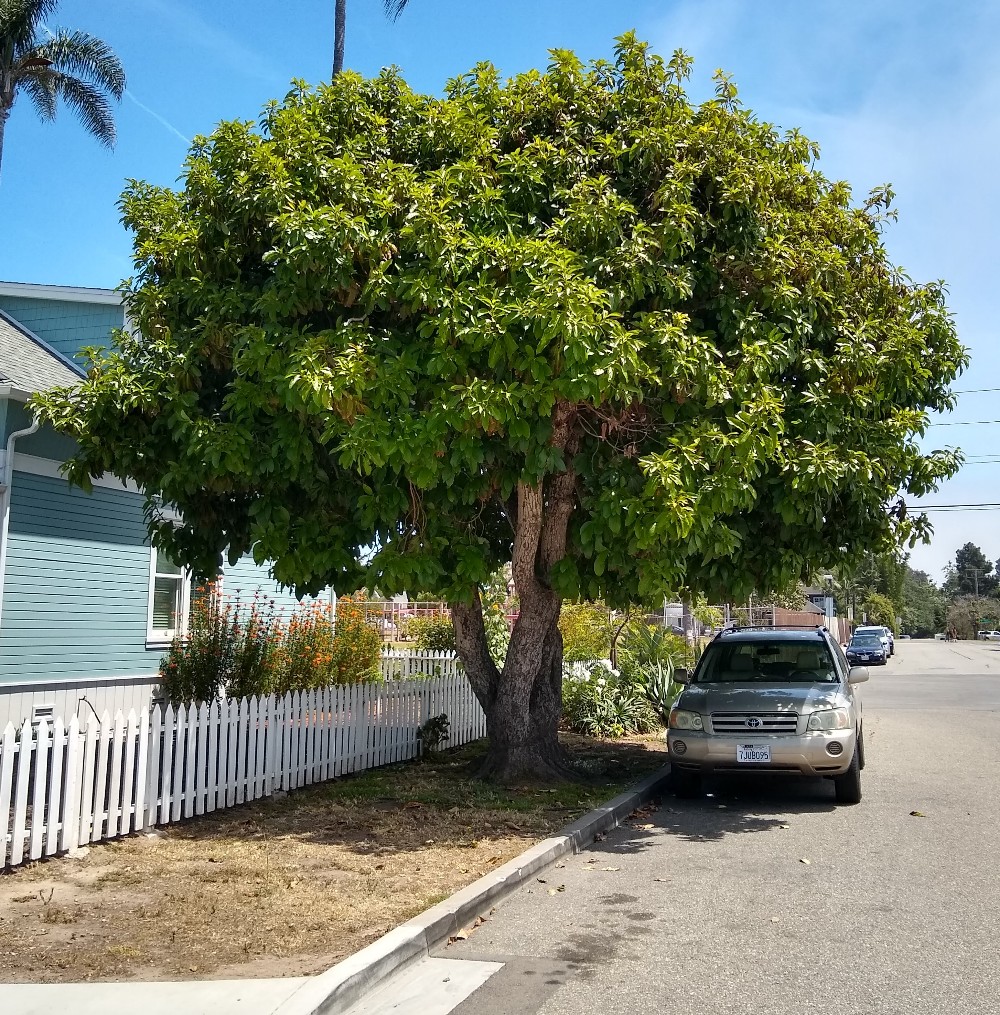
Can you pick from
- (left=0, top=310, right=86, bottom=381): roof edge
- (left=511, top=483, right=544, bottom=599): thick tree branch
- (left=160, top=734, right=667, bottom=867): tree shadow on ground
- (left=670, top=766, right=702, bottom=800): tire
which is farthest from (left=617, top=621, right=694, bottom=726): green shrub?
(left=0, top=310, right=86, bottom=381): roof edge

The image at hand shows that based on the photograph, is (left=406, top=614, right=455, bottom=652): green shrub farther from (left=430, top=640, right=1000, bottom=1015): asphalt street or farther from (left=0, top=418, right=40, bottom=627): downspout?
(left=430, top=640, right=1000, bottom=1015): asphalt street

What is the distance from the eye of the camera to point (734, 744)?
971cm

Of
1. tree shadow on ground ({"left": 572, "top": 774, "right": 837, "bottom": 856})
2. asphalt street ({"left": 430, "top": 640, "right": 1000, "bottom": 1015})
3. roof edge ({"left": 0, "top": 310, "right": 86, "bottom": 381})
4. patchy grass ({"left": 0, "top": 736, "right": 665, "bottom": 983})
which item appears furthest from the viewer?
roof edge ({"left": 0, "top": 310, "right": 86, "bottom": 381})

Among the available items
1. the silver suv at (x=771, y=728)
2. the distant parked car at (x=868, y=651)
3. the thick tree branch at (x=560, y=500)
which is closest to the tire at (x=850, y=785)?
the silver suv at (x=771, y=728)

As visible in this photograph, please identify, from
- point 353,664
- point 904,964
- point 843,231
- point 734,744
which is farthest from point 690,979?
point 353,664

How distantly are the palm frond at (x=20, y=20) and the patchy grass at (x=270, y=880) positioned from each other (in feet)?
69.5

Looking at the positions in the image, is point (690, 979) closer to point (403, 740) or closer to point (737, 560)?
point (737, 560)

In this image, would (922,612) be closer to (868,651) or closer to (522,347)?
(868,651)

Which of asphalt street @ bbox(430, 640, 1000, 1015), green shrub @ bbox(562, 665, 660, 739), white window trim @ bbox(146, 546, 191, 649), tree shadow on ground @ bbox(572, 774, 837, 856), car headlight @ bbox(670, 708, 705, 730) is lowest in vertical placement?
tree shadow on ground @ bbox(572, 774, 837, 856)

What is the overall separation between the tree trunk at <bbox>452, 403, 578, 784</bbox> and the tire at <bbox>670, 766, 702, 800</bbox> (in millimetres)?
1154

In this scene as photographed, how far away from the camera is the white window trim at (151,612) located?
46.8 ft

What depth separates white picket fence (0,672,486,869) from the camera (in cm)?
708

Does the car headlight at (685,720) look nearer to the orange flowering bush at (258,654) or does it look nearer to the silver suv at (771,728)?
the silver suv at (771,728)

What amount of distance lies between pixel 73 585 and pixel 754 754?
873cm
